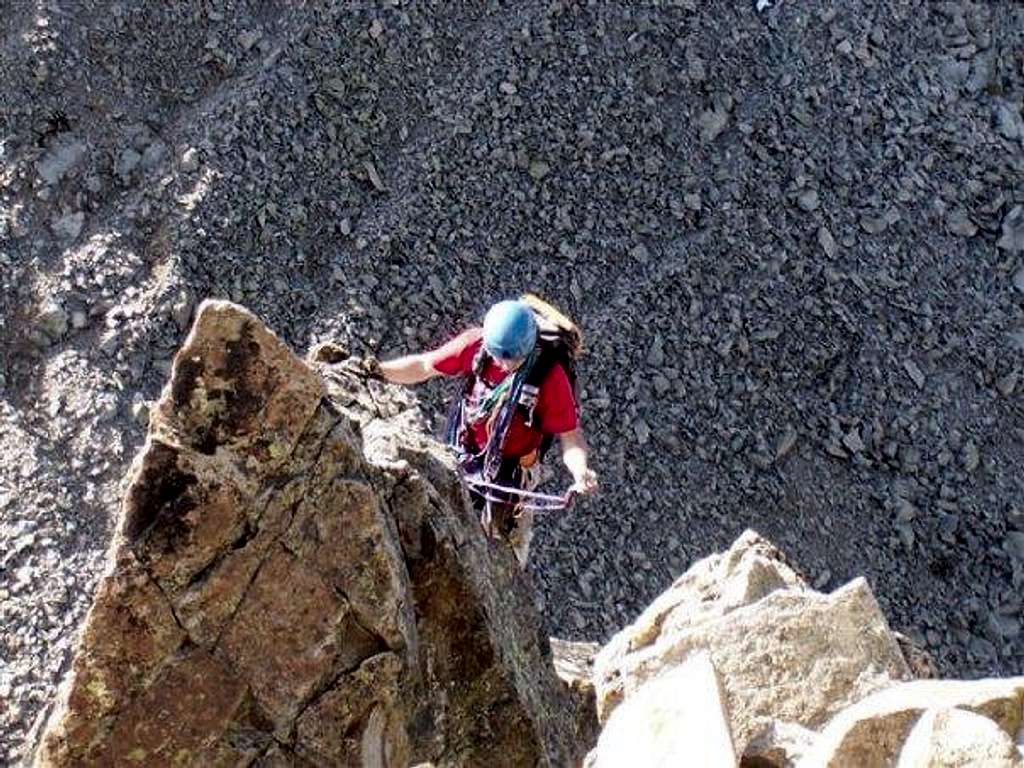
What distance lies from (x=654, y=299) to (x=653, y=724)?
36.3 ft

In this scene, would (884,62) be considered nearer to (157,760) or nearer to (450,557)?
(450,557)

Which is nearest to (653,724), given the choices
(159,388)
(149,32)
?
(159,388)

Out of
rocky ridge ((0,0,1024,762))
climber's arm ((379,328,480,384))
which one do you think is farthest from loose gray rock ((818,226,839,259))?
climber's arm ((379,328,480,384))

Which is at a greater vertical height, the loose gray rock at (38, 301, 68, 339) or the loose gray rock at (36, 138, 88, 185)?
the loose gray rock at (36, 138, 88, 185)

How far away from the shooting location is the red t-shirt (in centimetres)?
1287

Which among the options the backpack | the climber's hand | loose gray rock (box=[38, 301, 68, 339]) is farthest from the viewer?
loose gray rock (box=[38, 301, 68, 339])

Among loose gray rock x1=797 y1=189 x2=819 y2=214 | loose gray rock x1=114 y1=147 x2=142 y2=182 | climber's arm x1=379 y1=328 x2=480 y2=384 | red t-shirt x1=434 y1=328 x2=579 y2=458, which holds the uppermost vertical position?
climber's arm x1=379 y1=328 x2=480 y2=384

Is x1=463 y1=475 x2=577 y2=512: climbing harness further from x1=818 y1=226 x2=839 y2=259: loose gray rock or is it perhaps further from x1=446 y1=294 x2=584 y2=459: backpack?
x1=818 y1=226 x2=839 y2=259: loose gray rock

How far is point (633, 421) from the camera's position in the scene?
1970 centimetres

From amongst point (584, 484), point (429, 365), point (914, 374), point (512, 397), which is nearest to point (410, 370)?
point (429, 365)

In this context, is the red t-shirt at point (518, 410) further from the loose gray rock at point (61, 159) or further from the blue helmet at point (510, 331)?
the loose gray rock at point (61, 159)

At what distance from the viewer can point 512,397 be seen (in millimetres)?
12836

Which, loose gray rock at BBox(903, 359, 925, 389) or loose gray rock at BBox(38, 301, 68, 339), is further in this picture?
loose gray rock at BBox(903, 359, 925, 389)

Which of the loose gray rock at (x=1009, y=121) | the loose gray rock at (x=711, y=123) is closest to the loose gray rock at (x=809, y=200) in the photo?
the loose gray rock at (x=711, y=123)
